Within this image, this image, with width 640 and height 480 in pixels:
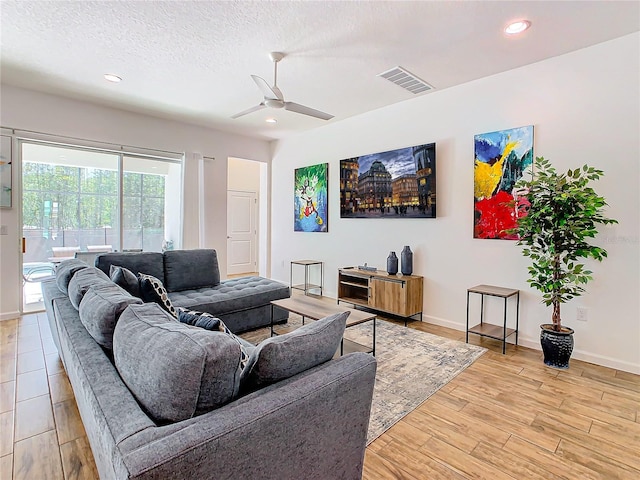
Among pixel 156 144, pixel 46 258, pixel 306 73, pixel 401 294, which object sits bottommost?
pixel 401 294

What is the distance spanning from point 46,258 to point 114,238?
81 cm

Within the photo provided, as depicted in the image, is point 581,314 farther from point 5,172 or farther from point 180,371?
point 5,172

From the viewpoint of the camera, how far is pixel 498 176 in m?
3.42

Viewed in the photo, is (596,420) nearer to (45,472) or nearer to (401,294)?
(401,294)

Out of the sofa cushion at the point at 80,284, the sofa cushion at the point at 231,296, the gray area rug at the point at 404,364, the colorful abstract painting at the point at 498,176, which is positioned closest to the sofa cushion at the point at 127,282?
the sofa cushion at the point at 80,284

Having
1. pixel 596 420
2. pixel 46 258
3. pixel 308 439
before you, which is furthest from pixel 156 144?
pixel 596 420

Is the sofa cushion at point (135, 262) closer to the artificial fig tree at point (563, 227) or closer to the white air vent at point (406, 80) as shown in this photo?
the white air vent at point (406, 80)

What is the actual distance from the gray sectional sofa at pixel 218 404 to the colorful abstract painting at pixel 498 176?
8.96 feet

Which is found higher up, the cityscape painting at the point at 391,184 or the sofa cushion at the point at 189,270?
the cityscape painting at the point at 391,184

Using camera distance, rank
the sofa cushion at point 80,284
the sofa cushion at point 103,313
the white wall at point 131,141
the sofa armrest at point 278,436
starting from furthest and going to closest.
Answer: the white wall at point 131,141 → the sofa cushion at point 80,284 → the sofa cushion at point 103,313 → the sofa armrest at point 278,436

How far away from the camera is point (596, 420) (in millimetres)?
2100

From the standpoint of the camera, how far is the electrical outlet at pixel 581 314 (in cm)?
297

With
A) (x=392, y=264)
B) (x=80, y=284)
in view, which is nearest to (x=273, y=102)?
(x=80, y=284)

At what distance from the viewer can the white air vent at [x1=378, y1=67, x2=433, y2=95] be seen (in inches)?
133
